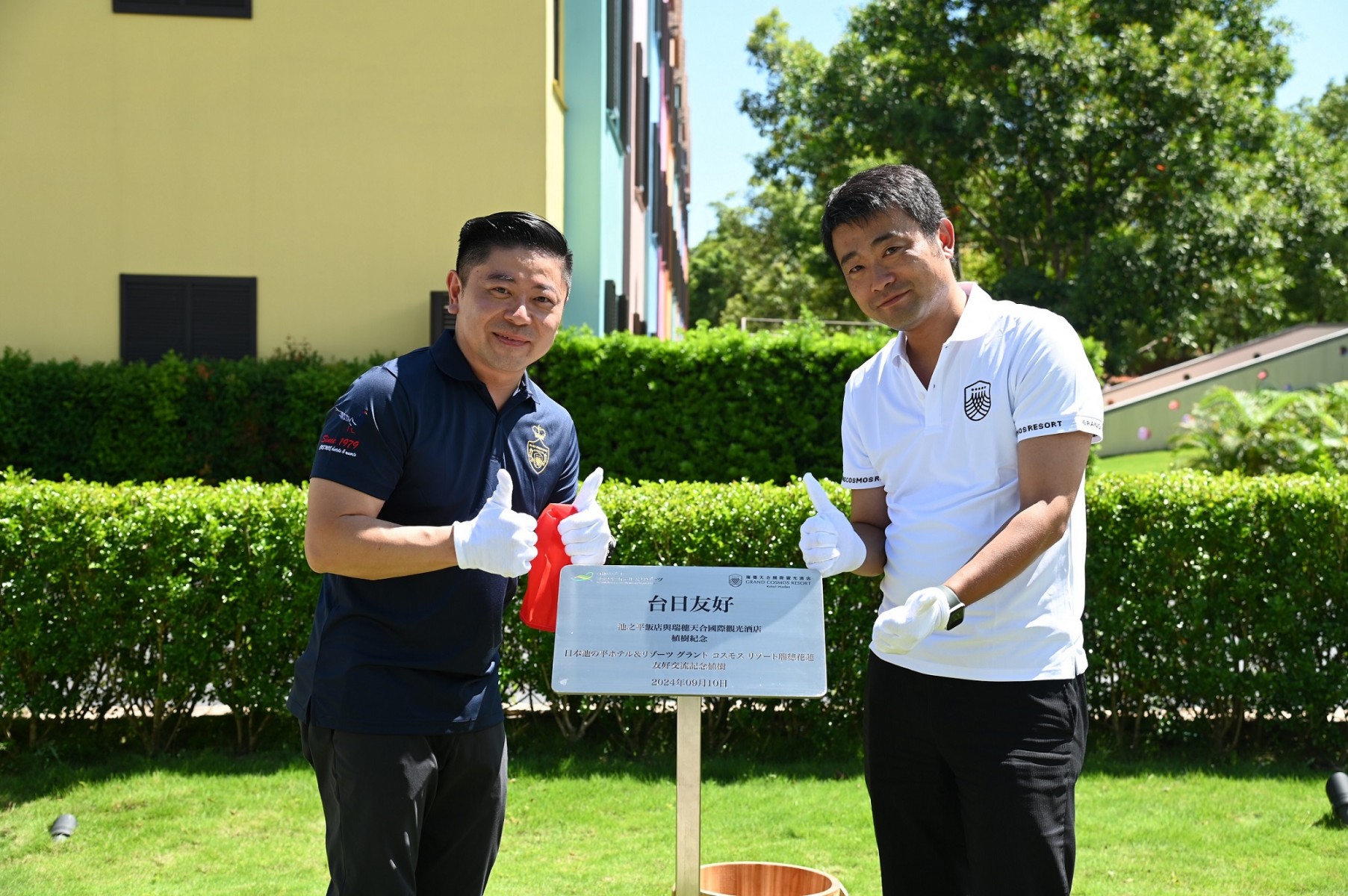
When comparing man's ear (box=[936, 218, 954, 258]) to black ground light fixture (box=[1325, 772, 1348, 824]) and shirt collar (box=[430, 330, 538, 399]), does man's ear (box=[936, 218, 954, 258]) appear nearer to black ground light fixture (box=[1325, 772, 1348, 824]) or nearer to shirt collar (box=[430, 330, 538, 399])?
shirt collar (box=[430, 330, 538, 399])

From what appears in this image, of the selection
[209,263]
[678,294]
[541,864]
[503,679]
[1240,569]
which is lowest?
[541,864]

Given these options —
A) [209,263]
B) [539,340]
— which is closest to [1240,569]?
[539,340]

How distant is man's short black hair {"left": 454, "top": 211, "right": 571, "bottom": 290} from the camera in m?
2.68

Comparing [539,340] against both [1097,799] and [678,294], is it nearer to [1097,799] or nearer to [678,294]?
[1097,799]

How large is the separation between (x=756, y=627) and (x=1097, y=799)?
2.93 metres

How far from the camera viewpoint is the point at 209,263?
33.8ft

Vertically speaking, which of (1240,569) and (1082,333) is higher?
(1082,333)

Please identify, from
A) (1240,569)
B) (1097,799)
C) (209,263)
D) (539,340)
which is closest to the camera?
(539,340)

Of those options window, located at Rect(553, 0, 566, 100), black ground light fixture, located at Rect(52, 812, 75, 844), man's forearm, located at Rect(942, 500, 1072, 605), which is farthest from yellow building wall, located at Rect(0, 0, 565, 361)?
man's forearm, located at Rect(942, 500, 1072, 605)

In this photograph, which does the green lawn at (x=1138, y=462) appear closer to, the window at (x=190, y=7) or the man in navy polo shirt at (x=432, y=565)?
the window at (x=190, y=7)

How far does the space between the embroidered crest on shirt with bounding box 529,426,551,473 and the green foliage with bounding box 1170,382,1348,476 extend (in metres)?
9.29

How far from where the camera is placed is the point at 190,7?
10156 mm

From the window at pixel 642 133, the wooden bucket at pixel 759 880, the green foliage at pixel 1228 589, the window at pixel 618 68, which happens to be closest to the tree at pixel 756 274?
the window at pixel 642 133

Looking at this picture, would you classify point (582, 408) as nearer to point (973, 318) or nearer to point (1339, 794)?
point (1339, 794)
